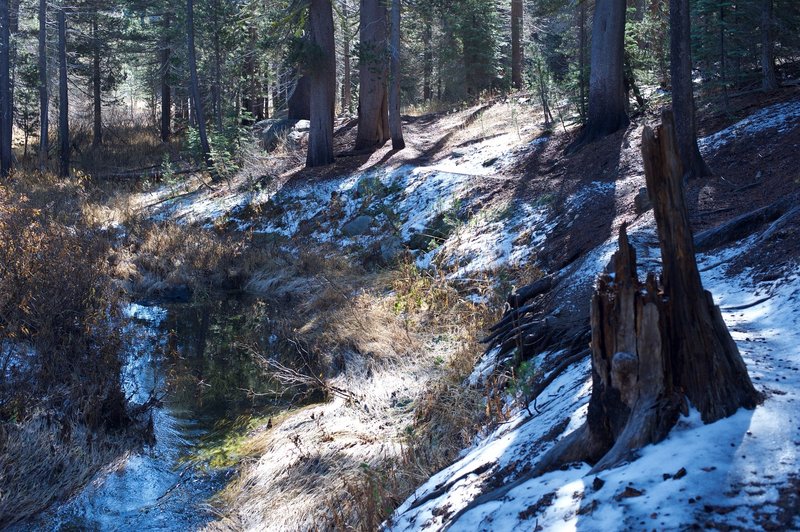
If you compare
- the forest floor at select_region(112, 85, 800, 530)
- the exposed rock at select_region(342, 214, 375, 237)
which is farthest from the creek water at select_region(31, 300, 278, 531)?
the exposed rock at select_region(342, 214, 375, 237)

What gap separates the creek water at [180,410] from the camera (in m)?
6.50

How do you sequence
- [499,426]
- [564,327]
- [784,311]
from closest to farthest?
1. [784,311]
2. [499,426]
3. [564,327]

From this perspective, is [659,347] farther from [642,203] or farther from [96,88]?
[96,88]

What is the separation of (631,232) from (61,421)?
21.5 feet

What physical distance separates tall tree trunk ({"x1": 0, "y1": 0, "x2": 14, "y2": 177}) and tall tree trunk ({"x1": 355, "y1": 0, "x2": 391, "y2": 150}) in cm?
1263

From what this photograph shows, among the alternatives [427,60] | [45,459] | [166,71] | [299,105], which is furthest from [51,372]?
[427,60]

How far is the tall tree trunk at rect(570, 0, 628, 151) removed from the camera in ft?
44.4

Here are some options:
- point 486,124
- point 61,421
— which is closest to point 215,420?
point 61,421

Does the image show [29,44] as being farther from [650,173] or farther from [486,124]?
[650,173]

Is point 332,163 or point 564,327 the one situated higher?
point 332,163

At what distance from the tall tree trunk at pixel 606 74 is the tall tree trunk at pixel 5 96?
19.1 meters

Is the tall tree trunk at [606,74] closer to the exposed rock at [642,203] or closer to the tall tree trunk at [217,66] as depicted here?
the exposed rock at [642,203]

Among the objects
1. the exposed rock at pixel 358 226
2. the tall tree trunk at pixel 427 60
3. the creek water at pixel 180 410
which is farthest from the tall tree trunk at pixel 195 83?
the tall tree trunk at pixel 427 60

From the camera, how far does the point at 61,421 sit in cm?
729
